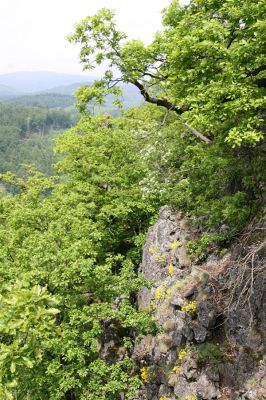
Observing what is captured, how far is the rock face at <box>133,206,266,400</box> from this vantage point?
46.7ft

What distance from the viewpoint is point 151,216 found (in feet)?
89.8

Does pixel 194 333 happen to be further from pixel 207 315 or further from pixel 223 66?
pixel 223 66

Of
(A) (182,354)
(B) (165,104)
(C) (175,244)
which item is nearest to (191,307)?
(A) (182,354)

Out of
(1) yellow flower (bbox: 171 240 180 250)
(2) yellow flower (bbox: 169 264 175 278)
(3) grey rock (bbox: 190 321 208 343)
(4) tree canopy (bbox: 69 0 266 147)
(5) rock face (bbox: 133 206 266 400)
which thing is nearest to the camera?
(4) tree canopy (bbox: 69 0 266 147)

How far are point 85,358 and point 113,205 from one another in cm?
1088

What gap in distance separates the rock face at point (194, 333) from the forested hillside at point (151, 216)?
0.10 m

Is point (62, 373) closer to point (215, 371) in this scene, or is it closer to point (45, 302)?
point (215, 371)

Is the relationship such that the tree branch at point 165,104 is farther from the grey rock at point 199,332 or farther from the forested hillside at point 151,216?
the grey rock at point 199,332

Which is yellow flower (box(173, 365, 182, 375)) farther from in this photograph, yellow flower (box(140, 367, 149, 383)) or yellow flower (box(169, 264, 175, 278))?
yellow flower (box(169, 264, 175, 278))

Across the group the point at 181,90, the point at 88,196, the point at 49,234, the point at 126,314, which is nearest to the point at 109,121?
the point at 88,196

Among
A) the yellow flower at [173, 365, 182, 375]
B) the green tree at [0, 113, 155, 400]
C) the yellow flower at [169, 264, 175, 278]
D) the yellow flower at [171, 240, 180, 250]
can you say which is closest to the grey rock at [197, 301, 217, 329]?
the yellow flower at [173, 365, 182, 375]

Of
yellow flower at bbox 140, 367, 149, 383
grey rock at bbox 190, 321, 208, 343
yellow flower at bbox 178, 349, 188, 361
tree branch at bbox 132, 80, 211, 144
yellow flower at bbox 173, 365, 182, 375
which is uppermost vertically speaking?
tree branch at bbox 132, 80, 211, 144

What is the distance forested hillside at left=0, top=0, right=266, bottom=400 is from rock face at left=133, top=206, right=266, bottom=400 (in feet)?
0.34

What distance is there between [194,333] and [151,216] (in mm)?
11889
